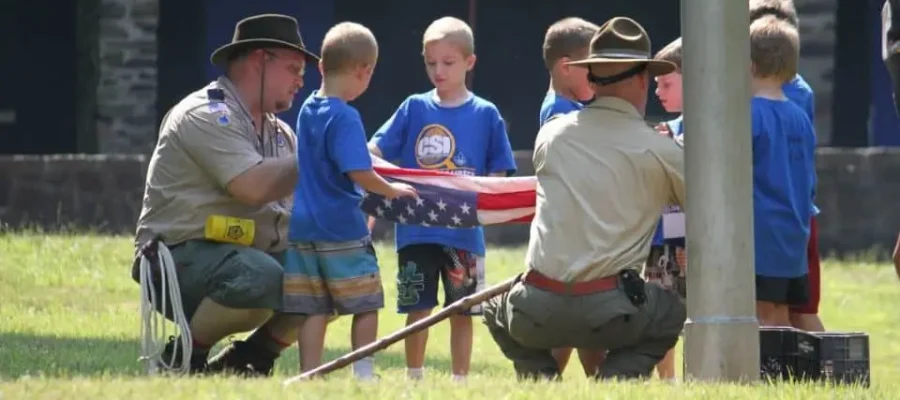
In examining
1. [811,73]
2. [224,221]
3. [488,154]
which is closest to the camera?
[224,221]

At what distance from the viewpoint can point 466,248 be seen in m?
9.37

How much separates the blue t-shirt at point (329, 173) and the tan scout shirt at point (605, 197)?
950mm

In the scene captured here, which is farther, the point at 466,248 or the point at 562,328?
the point at 466,248

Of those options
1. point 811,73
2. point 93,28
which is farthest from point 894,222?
point 93,28

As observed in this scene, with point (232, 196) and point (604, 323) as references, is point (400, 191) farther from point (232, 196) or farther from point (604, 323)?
point (604, 323)

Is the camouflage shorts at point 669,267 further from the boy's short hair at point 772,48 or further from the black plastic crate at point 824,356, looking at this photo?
the black plastic crate at point 824,356

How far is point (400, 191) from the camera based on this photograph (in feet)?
27.3

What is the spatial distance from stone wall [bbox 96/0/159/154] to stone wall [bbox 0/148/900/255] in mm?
3055

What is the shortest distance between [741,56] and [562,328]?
3.80ft

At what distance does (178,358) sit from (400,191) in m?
1.09

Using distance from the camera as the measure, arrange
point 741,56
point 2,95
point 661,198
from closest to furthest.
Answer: point 741,56, point 661,198, point 2,95

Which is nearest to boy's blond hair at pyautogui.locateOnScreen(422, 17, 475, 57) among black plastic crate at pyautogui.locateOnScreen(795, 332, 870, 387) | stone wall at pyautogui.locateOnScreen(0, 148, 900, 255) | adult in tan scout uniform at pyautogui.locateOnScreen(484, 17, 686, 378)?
adult in tan scout uniform at pyautogui.locateOnScreen(484, 17, 686, 378)

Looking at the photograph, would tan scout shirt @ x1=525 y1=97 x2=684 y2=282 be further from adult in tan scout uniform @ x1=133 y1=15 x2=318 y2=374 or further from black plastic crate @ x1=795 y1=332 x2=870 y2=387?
adult in tan scout uniform @ x1=133 y1=15 x2=318 y2=374

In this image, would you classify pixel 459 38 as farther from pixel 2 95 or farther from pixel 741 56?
pixel 2 95
